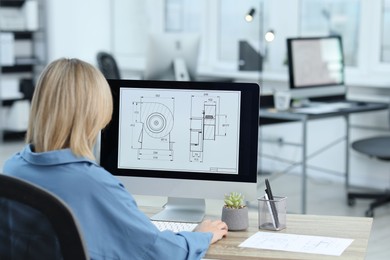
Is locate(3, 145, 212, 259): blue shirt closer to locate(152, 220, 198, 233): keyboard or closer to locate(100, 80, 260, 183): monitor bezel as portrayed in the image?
locate(152, 220, 198, 233): keyboard

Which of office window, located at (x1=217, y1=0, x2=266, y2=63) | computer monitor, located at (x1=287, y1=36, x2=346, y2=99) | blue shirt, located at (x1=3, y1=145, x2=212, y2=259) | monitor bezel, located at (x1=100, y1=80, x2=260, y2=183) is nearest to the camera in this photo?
blue shirt, located at (x1=3, y1=145, x2=212, y2=259)

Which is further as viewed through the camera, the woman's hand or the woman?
the woman's hand

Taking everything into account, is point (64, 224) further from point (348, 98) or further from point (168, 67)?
point (348, 98)

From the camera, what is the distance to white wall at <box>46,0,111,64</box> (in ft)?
26.6

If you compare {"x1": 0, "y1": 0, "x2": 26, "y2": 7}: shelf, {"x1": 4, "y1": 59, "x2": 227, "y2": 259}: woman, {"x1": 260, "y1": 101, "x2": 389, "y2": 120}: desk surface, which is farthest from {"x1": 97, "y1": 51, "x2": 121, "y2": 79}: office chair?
{"x1": 4, "y1": 59, "x2": 227, "y2": 259}: woman

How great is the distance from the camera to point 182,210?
99.0 inches

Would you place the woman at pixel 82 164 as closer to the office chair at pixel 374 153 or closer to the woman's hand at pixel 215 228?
the woman's hand at pixel 215 228

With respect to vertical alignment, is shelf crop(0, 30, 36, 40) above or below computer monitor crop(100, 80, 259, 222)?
above

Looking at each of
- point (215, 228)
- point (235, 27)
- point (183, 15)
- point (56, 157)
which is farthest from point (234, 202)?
point (183, 15)

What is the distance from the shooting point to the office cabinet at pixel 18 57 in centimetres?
791

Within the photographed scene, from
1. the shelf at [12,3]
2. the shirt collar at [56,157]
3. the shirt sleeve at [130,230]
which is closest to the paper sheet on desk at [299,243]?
the shirt sleeve at [130,230]

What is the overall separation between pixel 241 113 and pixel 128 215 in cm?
70

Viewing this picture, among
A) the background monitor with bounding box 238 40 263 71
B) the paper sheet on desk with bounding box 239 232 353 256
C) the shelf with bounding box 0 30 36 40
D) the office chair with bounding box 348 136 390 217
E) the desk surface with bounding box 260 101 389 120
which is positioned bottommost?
the office chair with bounding box 348 136 390 217

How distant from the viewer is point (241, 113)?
2.40m
